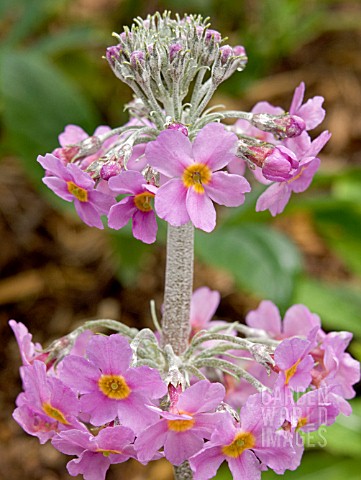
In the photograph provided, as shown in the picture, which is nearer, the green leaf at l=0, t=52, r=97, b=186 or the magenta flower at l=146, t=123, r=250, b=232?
the magenta flower at l=146, t=123, r=250, b=232

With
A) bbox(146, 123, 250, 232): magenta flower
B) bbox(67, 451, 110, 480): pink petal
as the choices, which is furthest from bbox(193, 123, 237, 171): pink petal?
bbox(67, 451, 110, 480): pink petal

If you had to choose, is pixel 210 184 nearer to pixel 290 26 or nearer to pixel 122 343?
pixel 122 343

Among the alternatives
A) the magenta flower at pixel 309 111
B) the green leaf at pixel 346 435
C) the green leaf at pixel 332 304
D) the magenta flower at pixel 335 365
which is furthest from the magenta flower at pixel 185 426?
the green leaf at pixel 332 304

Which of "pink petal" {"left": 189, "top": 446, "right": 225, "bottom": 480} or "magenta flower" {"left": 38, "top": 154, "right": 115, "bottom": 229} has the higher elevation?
"magenta flower" {"left": 38, "top": 154, "right": 115, "bottom": 229}

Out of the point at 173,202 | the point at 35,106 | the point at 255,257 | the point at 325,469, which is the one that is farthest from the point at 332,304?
the point at 173,202

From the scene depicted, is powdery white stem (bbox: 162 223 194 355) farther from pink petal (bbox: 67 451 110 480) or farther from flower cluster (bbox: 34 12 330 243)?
pink petal (bbox: 67 451 110 480)

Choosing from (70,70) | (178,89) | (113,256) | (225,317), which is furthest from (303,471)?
(70,70)
